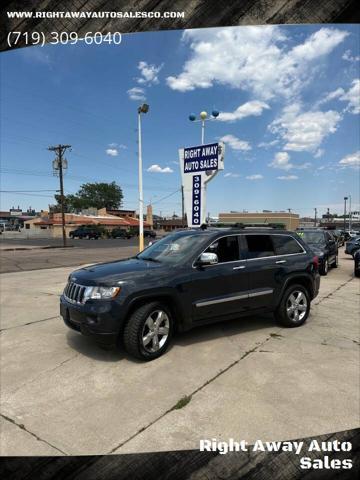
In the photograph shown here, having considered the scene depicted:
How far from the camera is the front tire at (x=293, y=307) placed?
235 inches

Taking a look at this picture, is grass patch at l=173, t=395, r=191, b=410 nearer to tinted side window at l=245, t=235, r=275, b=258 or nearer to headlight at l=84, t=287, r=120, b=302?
headlight at l=84, t=287, r=120, b=302

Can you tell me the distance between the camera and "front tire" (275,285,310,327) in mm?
5965

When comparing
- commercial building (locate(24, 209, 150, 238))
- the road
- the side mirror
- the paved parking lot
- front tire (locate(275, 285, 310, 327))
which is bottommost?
the paved parking lot

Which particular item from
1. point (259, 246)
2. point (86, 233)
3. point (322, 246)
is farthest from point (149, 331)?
point (86, 233)

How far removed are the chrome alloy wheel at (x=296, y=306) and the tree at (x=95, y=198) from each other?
110 m

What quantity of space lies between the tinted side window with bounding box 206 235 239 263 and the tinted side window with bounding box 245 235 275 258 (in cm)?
27

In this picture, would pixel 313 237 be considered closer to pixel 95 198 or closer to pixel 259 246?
pixel 259 246


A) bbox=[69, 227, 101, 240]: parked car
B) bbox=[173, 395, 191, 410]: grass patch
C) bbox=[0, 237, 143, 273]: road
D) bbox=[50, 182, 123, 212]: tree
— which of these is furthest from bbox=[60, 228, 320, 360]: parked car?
bbox=[50, 182, 123, 212]: tree

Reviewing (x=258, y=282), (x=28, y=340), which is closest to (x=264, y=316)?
(x=258, y=282)

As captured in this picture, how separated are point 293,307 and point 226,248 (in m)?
1.63

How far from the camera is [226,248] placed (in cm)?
563

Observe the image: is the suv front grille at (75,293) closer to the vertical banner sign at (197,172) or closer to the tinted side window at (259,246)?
the tinted side window at (259,246)

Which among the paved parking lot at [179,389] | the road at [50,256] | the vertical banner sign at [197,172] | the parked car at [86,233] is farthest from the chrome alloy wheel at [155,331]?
the parked car at [86,233]

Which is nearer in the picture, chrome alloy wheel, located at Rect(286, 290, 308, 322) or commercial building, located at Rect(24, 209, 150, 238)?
chrome alloy wheel, located at Rect(286, 290, 308, 322)
